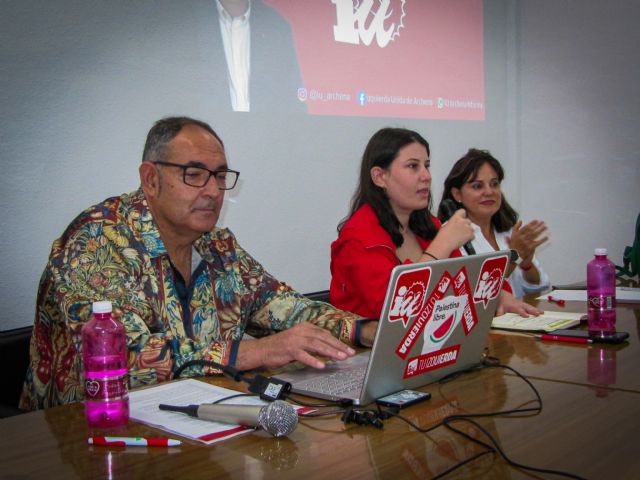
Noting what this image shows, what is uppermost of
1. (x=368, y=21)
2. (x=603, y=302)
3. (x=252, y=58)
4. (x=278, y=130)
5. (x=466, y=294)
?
(x=368, y=21)

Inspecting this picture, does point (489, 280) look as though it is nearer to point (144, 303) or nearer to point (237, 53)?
point (144, 303)

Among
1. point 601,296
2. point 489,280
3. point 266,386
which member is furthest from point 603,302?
point 266,386

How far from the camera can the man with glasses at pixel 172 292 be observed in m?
1.42

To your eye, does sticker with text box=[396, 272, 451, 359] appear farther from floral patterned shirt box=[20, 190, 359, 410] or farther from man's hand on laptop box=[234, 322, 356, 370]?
floral patterned shirt box=[20, 190, 359, 410]

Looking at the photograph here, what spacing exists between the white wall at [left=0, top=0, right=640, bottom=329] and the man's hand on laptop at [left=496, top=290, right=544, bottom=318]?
1.27 m

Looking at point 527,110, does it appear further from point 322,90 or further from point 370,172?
point 370,172

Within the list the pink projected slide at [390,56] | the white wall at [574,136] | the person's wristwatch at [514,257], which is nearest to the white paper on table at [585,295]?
the person's wristwatch at [514,257]

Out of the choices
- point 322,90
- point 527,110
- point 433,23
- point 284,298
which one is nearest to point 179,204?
point 284,298

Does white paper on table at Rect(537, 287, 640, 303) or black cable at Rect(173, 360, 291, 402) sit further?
white paper on table at Rect(537, 287, 640, 303)

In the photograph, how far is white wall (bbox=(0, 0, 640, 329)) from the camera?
222 centimetres

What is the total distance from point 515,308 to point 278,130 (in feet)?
4.80

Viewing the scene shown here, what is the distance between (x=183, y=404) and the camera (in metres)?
1.18

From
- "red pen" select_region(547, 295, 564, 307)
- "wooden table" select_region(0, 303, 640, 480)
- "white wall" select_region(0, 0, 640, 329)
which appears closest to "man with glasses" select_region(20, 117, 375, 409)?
"wooden table" select_region(0, 303, 640, 480)

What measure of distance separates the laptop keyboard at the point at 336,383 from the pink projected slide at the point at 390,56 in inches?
78.1
